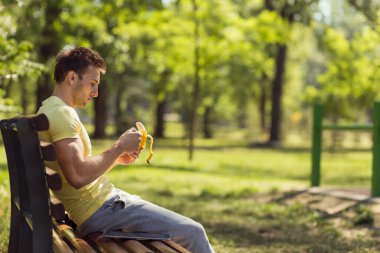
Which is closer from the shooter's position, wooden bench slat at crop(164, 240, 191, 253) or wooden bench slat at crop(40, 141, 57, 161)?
wooden bench slat at crop(40, 141, 57, 161)

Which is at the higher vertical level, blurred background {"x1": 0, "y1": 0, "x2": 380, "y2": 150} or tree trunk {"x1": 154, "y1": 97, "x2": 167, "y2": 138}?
blurred background {"x1": 0, "y1": 0, "x2": 380, "y2": 150}

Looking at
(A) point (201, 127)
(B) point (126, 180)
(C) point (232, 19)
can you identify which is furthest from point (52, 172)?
(A) point (201, 127)

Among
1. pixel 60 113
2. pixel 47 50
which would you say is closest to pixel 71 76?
pixel 60 113

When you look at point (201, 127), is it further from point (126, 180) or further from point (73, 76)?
point (73, 76)

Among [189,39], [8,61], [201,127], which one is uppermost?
[189,39]

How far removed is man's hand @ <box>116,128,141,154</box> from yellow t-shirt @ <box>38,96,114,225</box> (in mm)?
202

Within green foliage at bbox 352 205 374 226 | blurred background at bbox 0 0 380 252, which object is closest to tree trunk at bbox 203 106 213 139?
blurred background at bbox 0 0 380 252

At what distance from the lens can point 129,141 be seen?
2.95 m

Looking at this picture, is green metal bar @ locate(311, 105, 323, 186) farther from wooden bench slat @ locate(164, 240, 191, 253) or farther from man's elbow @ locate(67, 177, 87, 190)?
man's elbow @ locate(67, 177, 87, 190)

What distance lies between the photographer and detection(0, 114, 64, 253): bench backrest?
2.74 metres

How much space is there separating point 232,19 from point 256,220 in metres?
9.73

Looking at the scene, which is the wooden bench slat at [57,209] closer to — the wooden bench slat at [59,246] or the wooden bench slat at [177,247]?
the wooden bench slat at [59,246]

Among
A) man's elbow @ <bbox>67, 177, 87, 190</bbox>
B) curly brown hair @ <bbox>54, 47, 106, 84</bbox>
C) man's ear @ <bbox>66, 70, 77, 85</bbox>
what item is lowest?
man's elbow @ <bbox>67, 177, 87, 190</bbox>

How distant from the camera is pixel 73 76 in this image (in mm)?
3018
